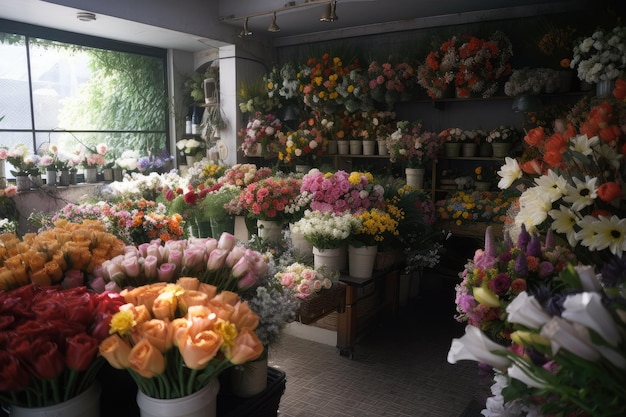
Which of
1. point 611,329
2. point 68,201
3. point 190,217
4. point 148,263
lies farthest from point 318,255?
point 68,201

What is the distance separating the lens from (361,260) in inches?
144

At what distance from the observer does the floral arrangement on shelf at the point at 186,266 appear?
149 cm

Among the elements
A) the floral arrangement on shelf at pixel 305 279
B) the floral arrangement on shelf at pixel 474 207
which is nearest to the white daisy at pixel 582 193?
the floral arrangement on shelf at pixel 305 279

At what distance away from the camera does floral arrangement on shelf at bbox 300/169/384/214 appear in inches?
150

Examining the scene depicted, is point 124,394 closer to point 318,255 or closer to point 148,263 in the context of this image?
point 148,263

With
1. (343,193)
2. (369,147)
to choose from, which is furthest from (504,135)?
(343,193)

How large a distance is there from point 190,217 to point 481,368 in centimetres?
385

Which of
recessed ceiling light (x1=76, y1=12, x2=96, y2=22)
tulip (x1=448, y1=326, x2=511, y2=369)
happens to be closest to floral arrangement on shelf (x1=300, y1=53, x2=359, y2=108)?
recessed ceiling light (x1=76, y1=12, x2=96, y2=22)

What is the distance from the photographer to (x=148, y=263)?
1.49m

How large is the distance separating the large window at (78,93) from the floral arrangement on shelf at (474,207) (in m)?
3.80

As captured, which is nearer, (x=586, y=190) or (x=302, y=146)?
(x=586, y=190)

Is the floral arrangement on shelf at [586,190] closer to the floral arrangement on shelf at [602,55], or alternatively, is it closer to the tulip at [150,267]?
the tulip at [150,267]

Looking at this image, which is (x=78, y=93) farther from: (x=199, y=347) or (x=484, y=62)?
(x=199, y=347)

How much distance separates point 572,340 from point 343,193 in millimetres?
3139
